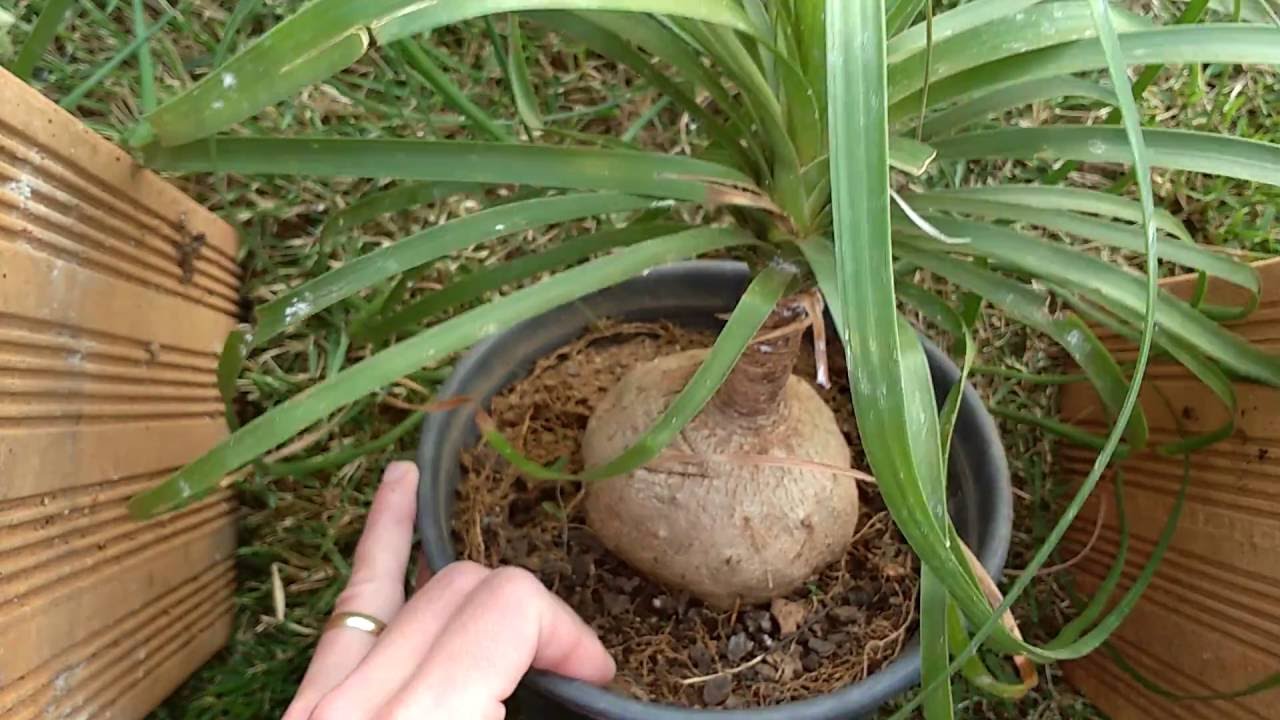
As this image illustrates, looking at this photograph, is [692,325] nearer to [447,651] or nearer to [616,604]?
[616,604]

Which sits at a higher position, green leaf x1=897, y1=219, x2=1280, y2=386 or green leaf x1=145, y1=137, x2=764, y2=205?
green leaf x1=145, y1=137, x2=764, y2=205

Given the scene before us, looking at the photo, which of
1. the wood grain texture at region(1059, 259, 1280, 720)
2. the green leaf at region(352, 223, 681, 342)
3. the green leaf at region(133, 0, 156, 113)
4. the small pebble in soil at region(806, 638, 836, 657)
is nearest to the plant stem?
the green leaf at region(352, 223, 681, 342)

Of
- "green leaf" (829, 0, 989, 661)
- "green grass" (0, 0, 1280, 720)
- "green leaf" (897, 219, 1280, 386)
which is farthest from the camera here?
"green grass" (0, 0, 1280, 720)

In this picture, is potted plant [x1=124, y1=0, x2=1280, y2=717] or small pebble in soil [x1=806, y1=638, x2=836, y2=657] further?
small pebble in soil [x1=806, y1=638, x2=836, y2=657]

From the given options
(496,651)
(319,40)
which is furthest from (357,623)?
(319,40)

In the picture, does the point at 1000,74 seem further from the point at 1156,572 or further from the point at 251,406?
the point at 251,406

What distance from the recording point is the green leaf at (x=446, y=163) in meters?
0.61

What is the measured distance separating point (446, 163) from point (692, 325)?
0.40 meters

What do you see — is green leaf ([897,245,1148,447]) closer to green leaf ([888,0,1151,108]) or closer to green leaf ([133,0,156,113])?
green leaf ([888,0,1151,108])

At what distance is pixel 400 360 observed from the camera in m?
0.58

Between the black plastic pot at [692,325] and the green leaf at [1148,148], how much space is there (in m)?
0.26

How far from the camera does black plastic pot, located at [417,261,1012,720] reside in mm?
717


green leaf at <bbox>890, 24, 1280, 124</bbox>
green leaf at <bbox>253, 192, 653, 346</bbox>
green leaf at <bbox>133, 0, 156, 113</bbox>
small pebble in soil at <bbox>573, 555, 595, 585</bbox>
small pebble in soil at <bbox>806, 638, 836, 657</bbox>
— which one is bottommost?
small pebble in soil at <bbox>806, 638, 836, 657</bbox>

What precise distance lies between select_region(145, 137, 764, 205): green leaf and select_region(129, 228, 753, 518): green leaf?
4 centimetres
